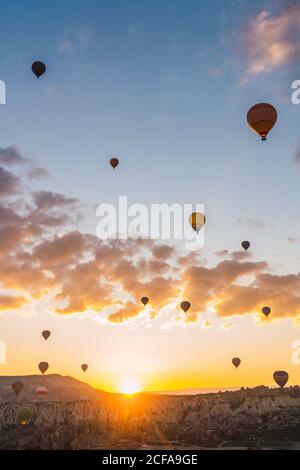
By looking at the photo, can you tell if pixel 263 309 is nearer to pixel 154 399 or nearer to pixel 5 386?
pixel 154 399

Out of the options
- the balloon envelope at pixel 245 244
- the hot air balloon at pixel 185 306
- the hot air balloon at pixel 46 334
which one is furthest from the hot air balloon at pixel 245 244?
the hot air balloon at pixel 46 334

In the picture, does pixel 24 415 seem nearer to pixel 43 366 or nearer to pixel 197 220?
pixel 43 366

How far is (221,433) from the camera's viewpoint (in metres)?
55.8

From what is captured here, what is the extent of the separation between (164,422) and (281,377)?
1709 cm

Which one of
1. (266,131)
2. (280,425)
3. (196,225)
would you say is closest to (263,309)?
(280,425)

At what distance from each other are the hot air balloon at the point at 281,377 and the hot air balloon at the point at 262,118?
37823 mm

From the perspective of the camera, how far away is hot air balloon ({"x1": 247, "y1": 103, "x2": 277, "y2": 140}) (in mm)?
40188

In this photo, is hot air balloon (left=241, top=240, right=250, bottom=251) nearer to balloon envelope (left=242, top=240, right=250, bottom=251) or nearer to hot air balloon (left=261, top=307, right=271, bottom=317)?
balloon envelope (left=242, top=240, right=250, bottom=251)

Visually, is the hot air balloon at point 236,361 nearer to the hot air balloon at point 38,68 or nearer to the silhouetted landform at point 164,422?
the silhouetted landform at point 164,422

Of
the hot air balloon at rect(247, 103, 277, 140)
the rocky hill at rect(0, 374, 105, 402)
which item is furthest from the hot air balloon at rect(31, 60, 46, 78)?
the rocky hill at rect(0, 374, 105, 402)

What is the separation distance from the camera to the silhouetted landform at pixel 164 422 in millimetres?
51562

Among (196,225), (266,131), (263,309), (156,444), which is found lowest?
(156,444)

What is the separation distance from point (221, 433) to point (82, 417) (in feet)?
67.8

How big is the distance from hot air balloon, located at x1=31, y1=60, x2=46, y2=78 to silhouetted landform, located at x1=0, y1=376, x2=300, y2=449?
3811 centimetres
